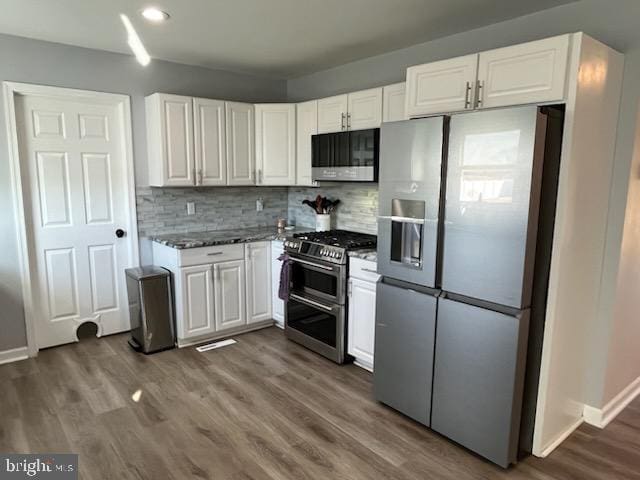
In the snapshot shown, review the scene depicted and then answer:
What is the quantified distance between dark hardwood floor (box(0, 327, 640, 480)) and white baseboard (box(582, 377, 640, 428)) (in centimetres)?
5

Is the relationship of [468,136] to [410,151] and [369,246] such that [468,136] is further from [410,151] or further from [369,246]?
[369,246]

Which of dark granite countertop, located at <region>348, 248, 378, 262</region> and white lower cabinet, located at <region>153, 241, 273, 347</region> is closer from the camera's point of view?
dark granite countertop, located at <region>348, 248, 378, 262</region>

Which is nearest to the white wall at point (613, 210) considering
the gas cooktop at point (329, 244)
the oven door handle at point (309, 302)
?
the gas cooktop at point (329, 244)

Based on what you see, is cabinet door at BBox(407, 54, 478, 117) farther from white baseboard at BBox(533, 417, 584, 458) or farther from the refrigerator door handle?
Result: white baseboard at BBox(533, 417, 584, 458)

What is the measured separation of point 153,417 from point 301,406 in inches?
35.9

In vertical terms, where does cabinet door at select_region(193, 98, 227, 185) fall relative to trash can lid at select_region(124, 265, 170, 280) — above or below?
above

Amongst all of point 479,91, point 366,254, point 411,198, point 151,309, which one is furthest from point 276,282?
point 479,91

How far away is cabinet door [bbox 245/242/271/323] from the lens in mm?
3955

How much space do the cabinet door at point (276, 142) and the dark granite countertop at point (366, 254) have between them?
131 cm

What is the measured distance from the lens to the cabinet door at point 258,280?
396 centimetres

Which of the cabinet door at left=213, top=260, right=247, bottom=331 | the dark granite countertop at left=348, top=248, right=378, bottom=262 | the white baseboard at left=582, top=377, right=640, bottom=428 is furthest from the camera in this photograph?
the cabinet door at left=213, top=260, right=247, bottom=331

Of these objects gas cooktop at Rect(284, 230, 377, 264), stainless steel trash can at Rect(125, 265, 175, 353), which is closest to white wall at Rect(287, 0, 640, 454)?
gas cooktop at Rect(284, 230, 377, 264)

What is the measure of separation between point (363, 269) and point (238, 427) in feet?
4.33

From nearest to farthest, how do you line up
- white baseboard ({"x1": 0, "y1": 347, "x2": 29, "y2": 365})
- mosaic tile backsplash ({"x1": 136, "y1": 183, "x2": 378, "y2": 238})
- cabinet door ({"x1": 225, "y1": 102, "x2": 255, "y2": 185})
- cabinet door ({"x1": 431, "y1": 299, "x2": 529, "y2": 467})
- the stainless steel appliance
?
cabinet door ({"x1": 431, "y1": 299, "x2": 529, "y2": 467})
the stainless steel appliance
white baseboard ({"x1": 0, "y1": 347, "x2": 29, "y2": 365})
mosaic tile backsplash ({"x1": 136, "y1": 183, "x2": 378, "y2": 238})
cabinet door ({"x1": 225, "y1": 102, "x2": 255, "y2": 185})
